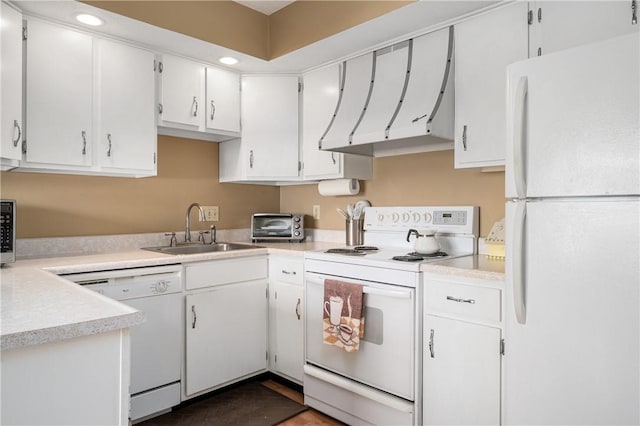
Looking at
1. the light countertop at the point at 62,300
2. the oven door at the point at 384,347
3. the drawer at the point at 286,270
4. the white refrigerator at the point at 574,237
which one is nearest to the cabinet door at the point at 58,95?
the light countertop at the point at 62,300

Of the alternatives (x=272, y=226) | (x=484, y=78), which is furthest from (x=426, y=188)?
(x=272, y=226)

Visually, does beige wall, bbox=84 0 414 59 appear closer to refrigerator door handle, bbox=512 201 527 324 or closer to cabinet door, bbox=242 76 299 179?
cabinet door, bbox=242 76 299 179

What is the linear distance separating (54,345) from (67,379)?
9 cm

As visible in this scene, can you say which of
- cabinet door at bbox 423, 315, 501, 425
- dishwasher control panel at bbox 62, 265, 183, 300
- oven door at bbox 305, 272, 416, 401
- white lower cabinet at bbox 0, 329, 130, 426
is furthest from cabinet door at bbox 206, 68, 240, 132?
white lower cabinet at bbox 0, 329, 130, 426

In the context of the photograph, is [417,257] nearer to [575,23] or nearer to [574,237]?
[574,237]

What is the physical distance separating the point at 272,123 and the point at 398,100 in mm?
1048

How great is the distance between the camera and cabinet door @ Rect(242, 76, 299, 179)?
3.08m

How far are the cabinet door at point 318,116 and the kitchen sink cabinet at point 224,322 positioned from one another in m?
0.76

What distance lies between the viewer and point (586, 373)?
130 centimetres

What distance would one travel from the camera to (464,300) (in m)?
1.83

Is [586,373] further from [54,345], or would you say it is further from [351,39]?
[351,39]

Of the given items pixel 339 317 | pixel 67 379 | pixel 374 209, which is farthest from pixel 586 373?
pixel 374 209

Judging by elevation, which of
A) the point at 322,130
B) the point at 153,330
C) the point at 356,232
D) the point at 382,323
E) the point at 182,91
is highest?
the point at 182,91

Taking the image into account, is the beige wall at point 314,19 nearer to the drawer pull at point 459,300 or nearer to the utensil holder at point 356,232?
the utensil holder at point 356,232
